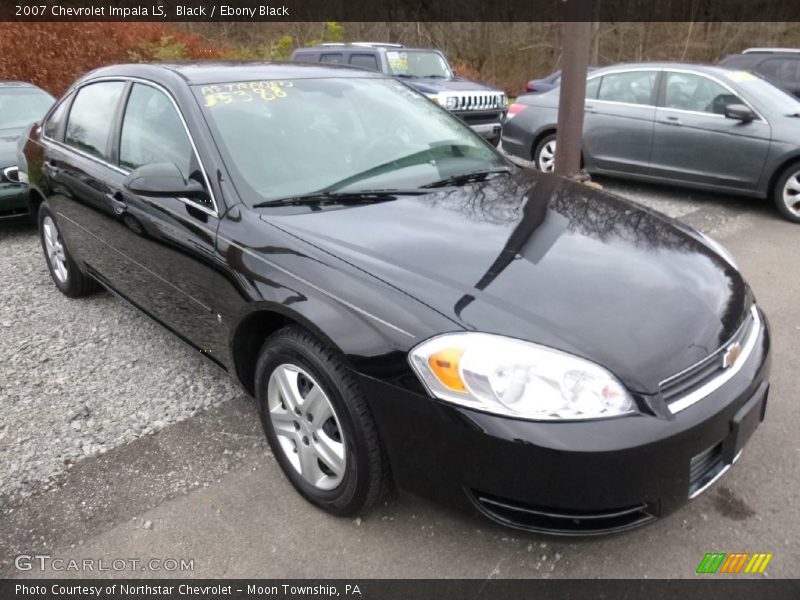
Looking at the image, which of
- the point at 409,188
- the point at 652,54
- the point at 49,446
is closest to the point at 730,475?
the point at 409,188

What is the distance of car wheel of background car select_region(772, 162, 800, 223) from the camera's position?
609 cm

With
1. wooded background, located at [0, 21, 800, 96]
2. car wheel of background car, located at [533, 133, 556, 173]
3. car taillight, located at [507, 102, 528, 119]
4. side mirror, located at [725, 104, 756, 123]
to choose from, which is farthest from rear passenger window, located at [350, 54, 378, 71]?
wooded background, located at [0, 21, 800, 96]

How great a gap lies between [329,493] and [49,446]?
4.85 ft

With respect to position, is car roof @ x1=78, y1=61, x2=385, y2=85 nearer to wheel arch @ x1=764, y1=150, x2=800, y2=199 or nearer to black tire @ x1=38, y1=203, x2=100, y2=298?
black tire @ x1=38, y1=203, x2=100, y2=298

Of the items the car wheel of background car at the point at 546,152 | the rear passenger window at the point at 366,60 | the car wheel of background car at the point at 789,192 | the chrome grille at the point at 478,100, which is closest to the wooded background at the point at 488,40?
the rear passenger window at the point at 366,60

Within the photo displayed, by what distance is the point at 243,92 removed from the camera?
2.97 metres

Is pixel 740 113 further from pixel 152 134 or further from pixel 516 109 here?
pixel 152 134

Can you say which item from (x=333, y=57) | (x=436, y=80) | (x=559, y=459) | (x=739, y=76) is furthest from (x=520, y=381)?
(x=333, y=57)

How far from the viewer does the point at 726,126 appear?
6449 millimetres

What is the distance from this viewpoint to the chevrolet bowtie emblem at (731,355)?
2098mm
